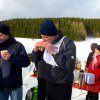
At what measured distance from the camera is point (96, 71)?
23.3 ft

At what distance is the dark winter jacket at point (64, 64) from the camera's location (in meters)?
4.10

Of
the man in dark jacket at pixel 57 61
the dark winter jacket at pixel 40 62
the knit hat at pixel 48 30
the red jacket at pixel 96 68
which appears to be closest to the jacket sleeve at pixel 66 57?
the man in dark jacket at pixel 57 61

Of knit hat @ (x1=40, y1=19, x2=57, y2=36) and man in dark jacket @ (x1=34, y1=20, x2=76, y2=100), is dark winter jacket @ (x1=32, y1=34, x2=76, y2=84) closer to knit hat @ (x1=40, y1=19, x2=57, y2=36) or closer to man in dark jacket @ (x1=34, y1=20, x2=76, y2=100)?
man in dark jacket @ (x1=34, y1=20, x2=76, y2=100)

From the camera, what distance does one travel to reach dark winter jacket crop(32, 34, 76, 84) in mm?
4098

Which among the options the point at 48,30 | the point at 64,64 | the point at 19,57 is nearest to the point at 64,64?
the point at 64,64

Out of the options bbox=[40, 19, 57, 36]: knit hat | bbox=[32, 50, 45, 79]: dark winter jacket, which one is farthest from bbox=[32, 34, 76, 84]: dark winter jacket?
bbox=[32, 50, 45, 79]: dark winter jacket

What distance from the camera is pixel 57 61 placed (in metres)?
4.18

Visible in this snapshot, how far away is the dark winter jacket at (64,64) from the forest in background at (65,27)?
25.3 m

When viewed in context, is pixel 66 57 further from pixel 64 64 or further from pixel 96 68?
pixel 96 68

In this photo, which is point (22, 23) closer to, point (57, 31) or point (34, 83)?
point (34, 83)

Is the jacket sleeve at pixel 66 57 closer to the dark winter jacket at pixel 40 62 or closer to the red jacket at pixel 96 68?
the dark winter jacket at pixel 40 62

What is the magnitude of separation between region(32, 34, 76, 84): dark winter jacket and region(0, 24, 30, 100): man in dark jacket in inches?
18.9

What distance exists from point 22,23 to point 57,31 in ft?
96.7

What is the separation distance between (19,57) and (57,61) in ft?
1.76
